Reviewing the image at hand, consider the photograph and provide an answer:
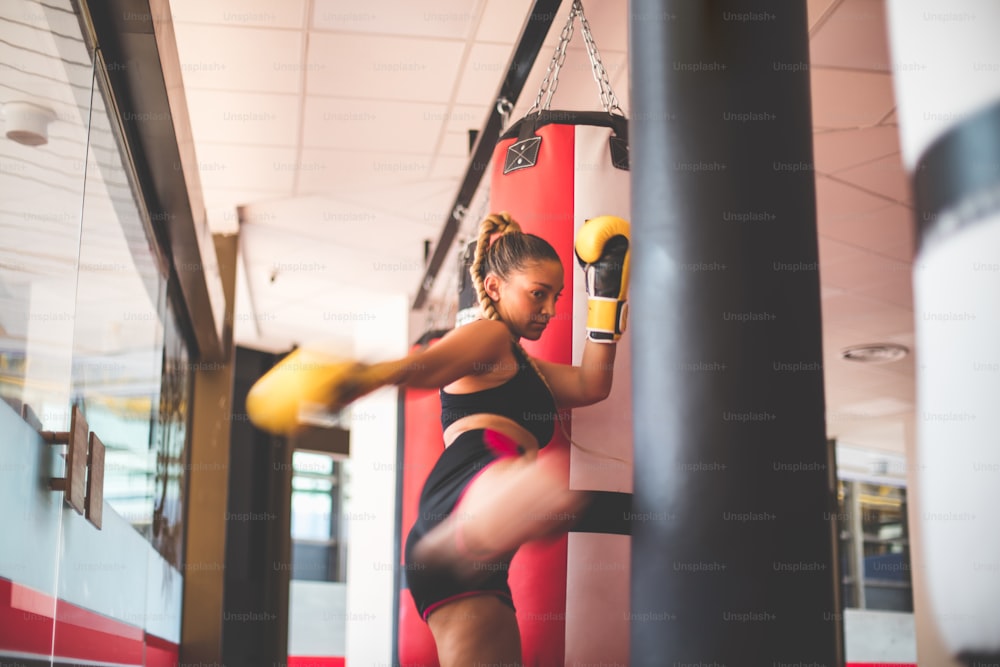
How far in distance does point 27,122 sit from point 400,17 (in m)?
1.91

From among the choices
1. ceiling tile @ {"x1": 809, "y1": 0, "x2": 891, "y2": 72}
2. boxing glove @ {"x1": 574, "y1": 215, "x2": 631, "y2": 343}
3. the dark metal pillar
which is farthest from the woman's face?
ceiling tile @ {"x1": 809, "y1": 0, "x2": 891, "y2": 72}

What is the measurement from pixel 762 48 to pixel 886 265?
16.5 ft

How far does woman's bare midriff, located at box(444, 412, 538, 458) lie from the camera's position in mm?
2039

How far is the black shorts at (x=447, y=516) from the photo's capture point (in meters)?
1.96

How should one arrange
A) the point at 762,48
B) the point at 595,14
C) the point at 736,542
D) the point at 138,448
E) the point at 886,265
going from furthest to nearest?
the point at 886,265
the point at 138,448
the point at 595,14
the point at 762,48
the point at 736,542

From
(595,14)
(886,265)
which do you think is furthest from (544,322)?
(886,265)

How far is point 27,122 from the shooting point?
2.03 meters

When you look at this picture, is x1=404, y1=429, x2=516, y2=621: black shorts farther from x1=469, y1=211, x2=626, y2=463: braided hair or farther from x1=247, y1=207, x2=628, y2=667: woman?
x1=469, y1=211, x2=626, y2=463: braided hair

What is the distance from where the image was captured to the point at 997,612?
106 centimetres

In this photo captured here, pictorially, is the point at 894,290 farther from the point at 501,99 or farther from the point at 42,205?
the point at 42,205

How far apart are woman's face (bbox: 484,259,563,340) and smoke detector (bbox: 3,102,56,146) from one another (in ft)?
3.43

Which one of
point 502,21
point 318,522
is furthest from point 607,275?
point 318,522

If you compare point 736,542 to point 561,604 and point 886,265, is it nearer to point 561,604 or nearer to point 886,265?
point 561,604

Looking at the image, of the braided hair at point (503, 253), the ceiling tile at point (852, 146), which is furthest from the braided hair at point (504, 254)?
the ceiling tile at point (852, 146)
